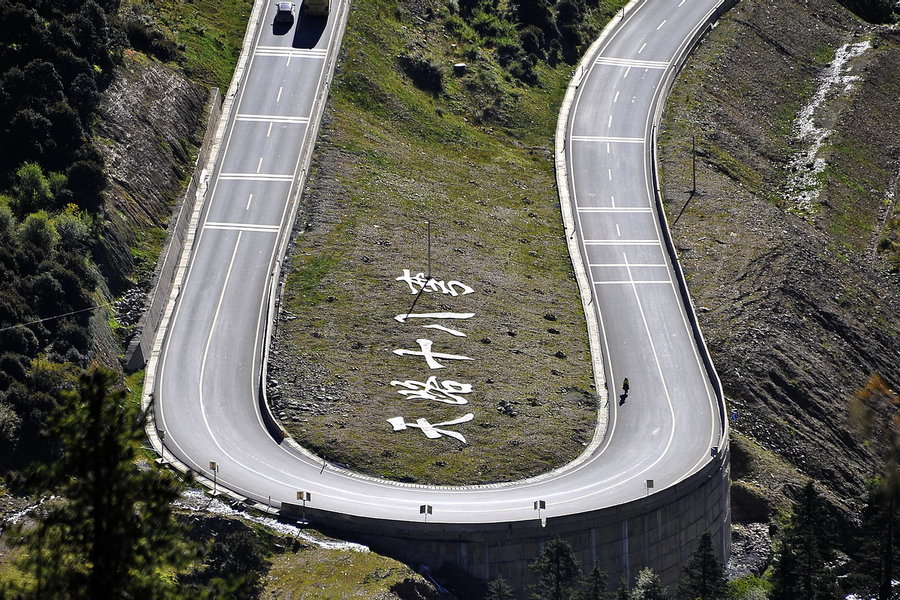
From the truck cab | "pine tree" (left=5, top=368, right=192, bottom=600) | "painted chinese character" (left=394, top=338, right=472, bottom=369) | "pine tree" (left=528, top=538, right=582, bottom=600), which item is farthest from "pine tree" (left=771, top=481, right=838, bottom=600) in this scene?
the truck cab

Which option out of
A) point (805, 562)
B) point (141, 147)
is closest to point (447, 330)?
point (141, 147)

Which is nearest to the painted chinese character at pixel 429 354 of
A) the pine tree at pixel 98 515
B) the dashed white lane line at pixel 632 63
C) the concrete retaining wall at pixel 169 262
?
the concrete retaining wall at pixel 169 262

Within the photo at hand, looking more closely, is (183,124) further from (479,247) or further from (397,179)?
(479,247)

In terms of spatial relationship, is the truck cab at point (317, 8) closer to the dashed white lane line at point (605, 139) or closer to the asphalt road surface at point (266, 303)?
the asphalt road surface at point (266, 303)

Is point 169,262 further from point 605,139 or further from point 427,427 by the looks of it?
point 605,139

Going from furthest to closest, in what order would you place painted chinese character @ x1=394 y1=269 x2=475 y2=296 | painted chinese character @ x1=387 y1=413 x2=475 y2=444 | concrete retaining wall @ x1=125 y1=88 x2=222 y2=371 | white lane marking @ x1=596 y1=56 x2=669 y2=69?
1. white lane marking @ x1=596 y1=56 x2=669 y2=69
2. painted chinese character @ x1=394 y1=269 x2=475 y2=296
3. concrete retaining wall @ x1=125 y1=88 x2=222 y2=371
4. painted chinese character @ x1=387 y1=413 x2=475 y2=444

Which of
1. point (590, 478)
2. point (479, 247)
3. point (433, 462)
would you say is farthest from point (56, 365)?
point (479, 247)

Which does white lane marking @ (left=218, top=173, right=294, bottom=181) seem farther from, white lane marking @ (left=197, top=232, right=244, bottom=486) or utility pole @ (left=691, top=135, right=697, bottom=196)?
utility pole @ (left=691, top=135, right=697, bottom=196)
